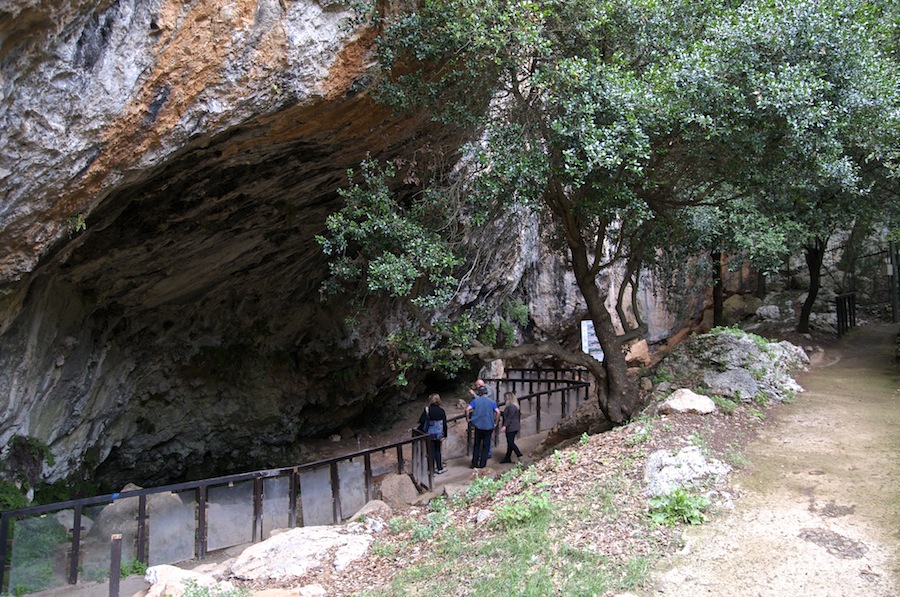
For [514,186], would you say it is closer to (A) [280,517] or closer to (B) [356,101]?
(B) [356,101]

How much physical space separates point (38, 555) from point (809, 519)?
24.2ft

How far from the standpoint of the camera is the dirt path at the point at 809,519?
4.39 meters

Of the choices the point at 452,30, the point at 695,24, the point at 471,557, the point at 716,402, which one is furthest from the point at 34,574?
the point at 695,24

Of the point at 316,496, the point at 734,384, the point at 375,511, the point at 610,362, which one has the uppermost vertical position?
the point at 610,362

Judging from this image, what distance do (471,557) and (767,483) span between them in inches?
121

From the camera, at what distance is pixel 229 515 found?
7.24 meters

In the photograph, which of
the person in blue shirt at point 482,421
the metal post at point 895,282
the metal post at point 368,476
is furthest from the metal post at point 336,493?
the metal post at point 895,282

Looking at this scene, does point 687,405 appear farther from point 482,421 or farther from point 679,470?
point 482,421

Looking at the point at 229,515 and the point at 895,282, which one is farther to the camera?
the point at 895,282

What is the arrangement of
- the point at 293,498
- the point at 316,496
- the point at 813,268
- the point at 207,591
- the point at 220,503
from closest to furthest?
the point at 207,591 < the point at 220,503 < the point at 293,498 < the point at 316,496 < the point at 813,268

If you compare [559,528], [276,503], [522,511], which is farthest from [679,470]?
[276,503]

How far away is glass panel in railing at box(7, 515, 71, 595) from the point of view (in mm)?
5797

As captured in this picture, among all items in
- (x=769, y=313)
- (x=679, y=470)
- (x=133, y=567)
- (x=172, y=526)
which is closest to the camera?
(x=679, y=470)

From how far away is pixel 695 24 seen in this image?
26.9 feet
